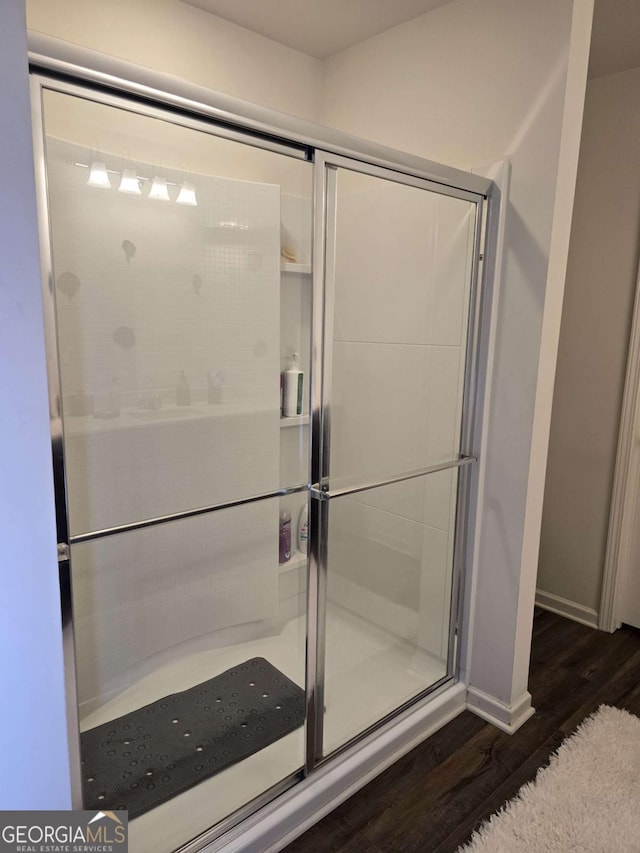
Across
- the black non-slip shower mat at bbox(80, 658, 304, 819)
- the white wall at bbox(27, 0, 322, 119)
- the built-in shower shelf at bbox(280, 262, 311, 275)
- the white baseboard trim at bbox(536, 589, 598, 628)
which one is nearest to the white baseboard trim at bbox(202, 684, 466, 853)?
the black non-slip shower mat at bbox(80, 658, 304, 819)

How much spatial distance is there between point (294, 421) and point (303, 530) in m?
0.31

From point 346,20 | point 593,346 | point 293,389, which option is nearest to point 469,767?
point 293,389

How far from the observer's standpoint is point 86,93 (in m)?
0.96

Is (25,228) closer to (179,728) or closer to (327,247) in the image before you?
(327,247)

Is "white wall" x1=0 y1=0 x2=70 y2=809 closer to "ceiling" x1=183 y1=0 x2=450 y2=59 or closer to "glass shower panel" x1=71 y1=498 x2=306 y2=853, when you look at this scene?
"glass shower panel" x1=71 y1=498 x2=306 y2=853

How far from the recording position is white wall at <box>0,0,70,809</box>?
2.21ft

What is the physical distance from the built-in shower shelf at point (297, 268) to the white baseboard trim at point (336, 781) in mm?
1345

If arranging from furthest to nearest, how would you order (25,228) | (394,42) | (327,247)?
(394,42) → (327,247) → (25,228)

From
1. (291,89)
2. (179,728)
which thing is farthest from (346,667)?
(291,89)

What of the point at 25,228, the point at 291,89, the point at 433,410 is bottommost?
the point at 433,410

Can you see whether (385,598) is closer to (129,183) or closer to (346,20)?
(129,183)

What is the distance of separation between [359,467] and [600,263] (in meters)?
1.49

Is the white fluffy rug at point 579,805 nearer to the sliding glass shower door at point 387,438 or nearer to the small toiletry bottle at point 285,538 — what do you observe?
the sliding glass shower door at point 387,438

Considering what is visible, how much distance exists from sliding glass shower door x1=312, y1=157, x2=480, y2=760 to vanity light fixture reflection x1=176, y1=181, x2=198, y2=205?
341mm
